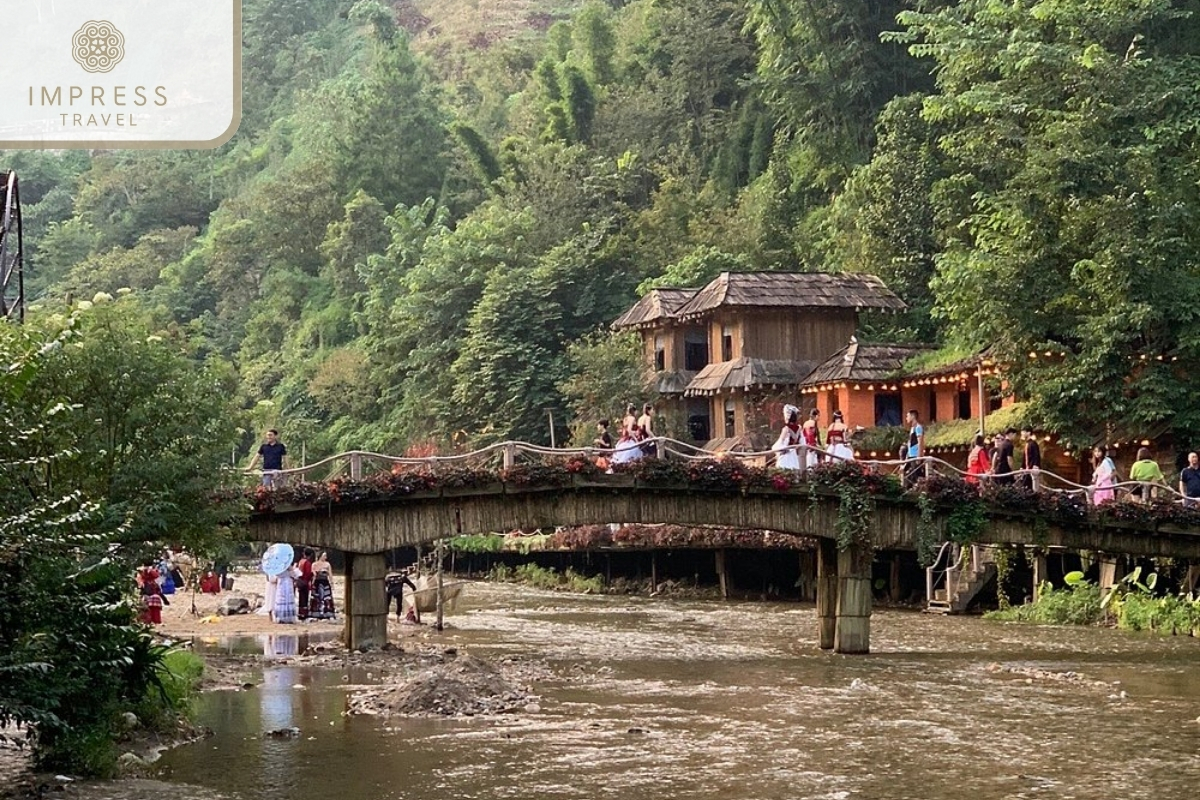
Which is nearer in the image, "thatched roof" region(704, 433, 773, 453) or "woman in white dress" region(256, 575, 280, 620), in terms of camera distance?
"woman in white dress" region(256, 575, 280, 620)

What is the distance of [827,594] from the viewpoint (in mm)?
34438

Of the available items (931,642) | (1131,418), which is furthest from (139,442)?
(1131,418)

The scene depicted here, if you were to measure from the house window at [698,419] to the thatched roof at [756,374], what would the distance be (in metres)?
3.22

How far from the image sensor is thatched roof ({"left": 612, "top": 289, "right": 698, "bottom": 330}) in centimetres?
6531

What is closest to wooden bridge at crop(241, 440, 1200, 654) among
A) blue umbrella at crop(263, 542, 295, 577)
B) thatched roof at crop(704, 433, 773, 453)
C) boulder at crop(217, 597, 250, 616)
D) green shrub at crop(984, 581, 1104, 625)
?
blue umbrella at crop(263, 542, 295, 577)

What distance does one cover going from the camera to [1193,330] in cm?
4391

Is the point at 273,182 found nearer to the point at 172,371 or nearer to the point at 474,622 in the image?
the point at 474,622

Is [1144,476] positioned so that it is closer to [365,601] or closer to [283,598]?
[365,601]

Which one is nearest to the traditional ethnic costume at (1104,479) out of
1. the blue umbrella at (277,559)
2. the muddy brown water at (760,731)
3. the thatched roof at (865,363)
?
the muddy brown water at (760,731)

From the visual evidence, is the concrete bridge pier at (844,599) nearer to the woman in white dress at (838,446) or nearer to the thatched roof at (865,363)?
the woman in white dress at (838,446)

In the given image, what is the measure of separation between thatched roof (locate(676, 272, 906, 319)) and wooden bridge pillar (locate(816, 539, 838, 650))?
86.4 feet

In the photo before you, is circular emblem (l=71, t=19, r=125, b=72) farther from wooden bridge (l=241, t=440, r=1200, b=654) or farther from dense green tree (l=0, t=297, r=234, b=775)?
wooden bridge (l=241, t=440, r=1200, b=654)

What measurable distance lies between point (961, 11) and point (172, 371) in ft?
147

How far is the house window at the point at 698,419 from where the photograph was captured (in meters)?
65.6
